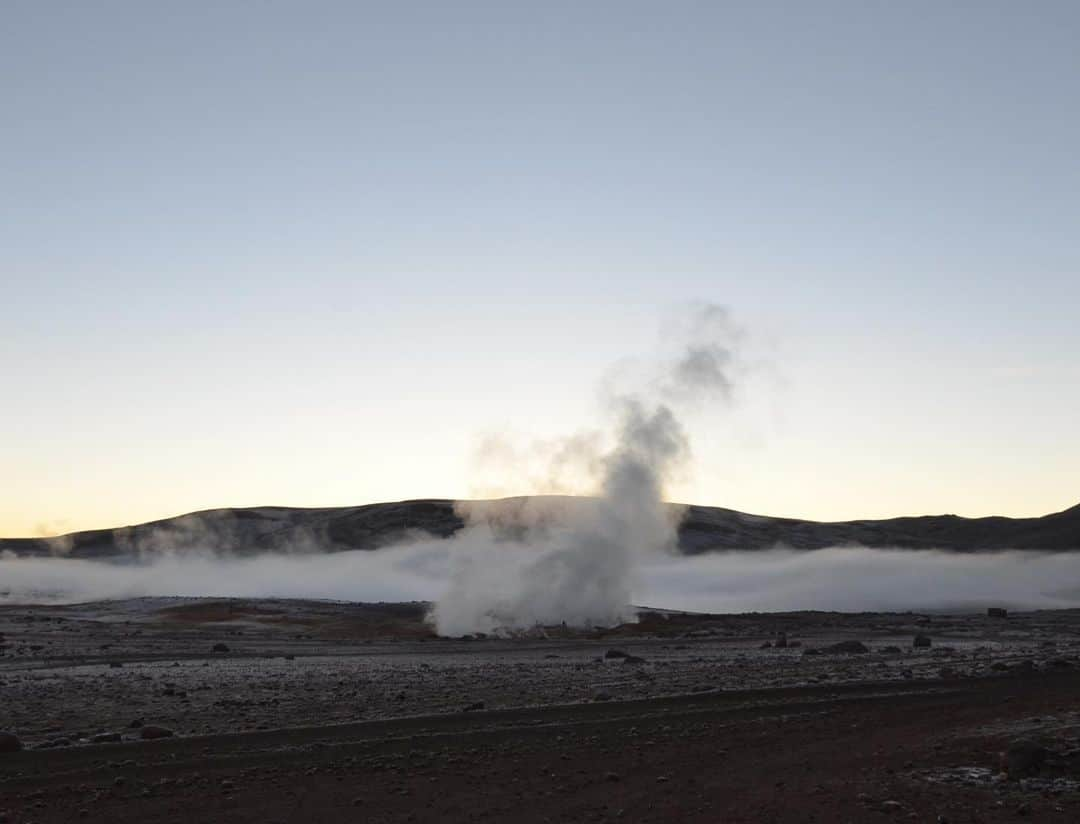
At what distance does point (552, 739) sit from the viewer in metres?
22.4

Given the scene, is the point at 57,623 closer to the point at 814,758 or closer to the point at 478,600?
the point at 478,600

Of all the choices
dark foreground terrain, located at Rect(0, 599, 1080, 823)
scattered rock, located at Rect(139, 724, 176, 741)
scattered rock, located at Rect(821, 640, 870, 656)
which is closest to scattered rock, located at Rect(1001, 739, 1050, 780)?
dark foreground terrain, located at Rect(0, 599, 1080, 823)

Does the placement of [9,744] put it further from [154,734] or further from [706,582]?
[706,582]

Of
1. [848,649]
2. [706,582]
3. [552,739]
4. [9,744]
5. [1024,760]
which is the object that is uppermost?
[1024,760]

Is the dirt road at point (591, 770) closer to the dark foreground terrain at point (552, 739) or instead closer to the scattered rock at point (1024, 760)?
the dark foreground terrain at point (552, 739)

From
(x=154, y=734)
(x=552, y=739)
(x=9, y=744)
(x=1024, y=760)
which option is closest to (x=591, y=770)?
(x=552, y=739)

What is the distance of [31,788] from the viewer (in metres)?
17.9

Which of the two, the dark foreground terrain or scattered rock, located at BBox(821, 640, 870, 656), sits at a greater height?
the dark foreground terrain

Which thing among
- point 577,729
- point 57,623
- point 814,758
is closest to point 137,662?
point 577,729

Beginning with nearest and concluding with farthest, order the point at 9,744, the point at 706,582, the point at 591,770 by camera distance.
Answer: the point at 591,770, the point at 9,744, the point at 706,582

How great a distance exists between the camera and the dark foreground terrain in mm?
16438

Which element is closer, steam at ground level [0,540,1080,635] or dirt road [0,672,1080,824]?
dirt road [0,672,1080,824]

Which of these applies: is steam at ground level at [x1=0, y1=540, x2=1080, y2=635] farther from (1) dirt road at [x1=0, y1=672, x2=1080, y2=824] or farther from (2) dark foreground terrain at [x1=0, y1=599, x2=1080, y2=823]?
(1) dirt road at [x1=0, y1=672, x2=1080, y2=824]

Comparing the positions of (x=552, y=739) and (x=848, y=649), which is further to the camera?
(x=848, y=649)
